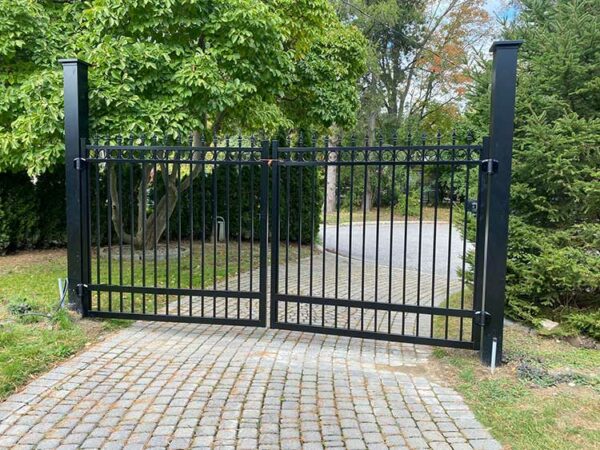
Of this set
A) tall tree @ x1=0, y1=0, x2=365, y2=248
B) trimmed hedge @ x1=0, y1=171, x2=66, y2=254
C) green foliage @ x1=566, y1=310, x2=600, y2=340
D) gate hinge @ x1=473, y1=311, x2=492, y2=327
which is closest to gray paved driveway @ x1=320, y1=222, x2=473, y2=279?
green foliage @ x1=566, y1=310, x2=600, y2=340

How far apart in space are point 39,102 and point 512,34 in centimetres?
566

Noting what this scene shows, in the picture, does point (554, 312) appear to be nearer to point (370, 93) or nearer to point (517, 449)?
point (517, 449)

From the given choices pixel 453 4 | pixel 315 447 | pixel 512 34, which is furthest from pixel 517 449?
pixel 453 4

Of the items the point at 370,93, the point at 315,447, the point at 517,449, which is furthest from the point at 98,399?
the point at 370,93

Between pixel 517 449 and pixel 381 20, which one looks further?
pixel 381 20

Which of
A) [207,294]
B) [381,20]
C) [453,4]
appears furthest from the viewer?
[453,4]

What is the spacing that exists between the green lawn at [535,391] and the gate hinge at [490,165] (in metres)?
1.58

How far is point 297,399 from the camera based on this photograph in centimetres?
342

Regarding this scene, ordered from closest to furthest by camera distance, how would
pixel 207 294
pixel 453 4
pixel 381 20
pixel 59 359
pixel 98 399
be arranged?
pixel 98 399 < pixel 59 359 < pixel 207 294 < pixel 381 20 < pixel 453 4

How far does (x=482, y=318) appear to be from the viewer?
4023 mm

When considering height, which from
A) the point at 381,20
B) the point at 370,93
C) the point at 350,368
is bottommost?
the point at 350,368

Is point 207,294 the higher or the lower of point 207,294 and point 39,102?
the lower

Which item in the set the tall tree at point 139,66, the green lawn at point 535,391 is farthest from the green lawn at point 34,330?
the green lawn at point 535,391

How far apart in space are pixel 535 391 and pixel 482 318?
66 cm
